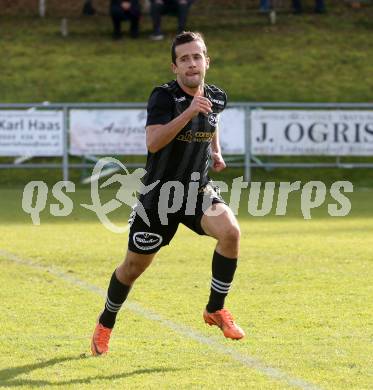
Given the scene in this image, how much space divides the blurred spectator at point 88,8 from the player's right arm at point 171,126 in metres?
26.3

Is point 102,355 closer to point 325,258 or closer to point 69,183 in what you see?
point 325,258

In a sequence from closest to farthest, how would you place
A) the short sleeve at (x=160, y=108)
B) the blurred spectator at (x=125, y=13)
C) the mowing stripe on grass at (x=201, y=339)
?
the mowing stripe on grass at (x=201, y=339) < the short sleeve at (x=160, y=108) < the blurred spectator at (x=125, y=13)

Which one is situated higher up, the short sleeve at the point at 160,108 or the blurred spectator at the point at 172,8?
the short sleeve at the point at 160,108

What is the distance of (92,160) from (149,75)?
5464 millimetres

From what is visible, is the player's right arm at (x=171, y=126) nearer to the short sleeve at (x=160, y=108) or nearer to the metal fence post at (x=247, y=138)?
the short sleeve at (x=160, y=108)

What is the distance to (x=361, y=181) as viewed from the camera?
22.4 m

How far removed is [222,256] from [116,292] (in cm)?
75

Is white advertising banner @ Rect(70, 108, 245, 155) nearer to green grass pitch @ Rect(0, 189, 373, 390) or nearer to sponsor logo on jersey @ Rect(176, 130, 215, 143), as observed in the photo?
green grass pitch @ Rect(0, 189, 373, 390)

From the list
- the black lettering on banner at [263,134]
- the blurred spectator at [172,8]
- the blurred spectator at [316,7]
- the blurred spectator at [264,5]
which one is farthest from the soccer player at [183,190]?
the blurred spectator at [264,5]

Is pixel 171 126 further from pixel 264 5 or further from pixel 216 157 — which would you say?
pixel 264 5

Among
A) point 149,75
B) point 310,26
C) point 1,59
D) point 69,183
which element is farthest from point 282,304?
point 310,26

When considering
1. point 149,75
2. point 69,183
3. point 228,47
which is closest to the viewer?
point 69,183

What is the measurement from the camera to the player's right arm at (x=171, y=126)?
6.92 m

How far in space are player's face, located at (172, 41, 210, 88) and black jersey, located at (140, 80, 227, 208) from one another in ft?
0.43
